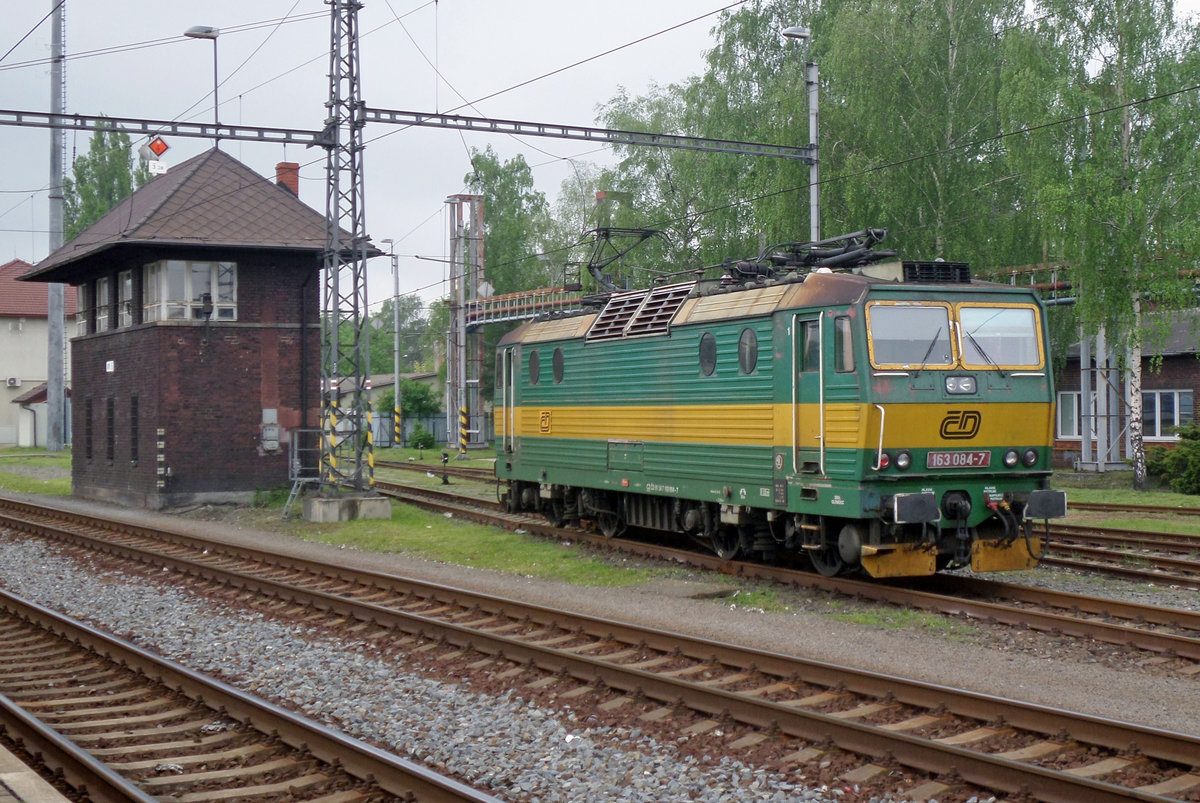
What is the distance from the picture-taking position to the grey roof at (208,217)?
81.1 feet

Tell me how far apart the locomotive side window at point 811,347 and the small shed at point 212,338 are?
1497 centimetres

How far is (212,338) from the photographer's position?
25.3 metres

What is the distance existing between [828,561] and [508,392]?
829 cm

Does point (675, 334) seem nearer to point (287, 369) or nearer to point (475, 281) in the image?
point (287, 369)

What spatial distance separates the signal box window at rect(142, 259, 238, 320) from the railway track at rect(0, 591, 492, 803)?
51.5 feet

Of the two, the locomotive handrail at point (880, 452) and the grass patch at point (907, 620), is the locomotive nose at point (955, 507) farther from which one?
the grass patch at point (907, 620)

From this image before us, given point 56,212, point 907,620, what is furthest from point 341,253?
point 56,212

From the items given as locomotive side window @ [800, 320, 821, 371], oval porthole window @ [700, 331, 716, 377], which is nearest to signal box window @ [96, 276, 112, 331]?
oval porthole window @ [700, 331, 716, 377]

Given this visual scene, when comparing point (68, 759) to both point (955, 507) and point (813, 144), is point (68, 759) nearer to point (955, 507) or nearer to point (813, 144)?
point (955, 507)

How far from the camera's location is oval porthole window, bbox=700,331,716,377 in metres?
14.4

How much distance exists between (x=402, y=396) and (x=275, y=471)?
97.8 ft

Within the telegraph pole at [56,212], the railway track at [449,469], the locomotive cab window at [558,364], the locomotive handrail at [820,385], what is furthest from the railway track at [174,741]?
the telegraph pole at [56,212]

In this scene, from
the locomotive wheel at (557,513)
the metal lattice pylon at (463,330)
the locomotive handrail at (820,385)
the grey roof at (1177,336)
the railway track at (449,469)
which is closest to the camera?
the locomotive handrail at (820,385)

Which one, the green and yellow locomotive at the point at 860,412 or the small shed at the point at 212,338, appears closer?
the green and yellow locomotive at the point at 860,412
